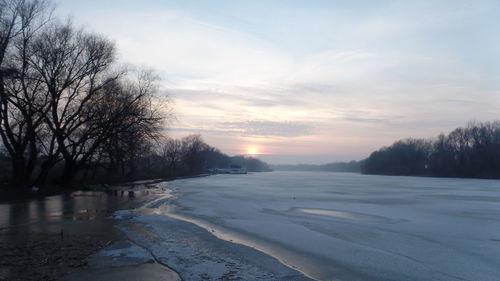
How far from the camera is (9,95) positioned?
2342 cm

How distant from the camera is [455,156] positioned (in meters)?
97.4

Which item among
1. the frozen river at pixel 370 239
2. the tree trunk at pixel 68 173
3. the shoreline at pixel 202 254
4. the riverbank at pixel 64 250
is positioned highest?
the tree trunk at pixel 68 173

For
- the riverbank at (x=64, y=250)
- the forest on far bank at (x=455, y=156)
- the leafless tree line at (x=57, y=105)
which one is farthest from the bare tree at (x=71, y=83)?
the forest on far bank at (x=455, y=156)

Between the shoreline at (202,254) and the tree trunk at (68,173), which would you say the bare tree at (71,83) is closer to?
the tree trunk at (68,173)

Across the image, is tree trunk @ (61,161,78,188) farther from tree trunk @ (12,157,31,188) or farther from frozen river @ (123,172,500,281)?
frozen river @ (123,172,500,281)

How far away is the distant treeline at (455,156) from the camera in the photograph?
3356 inches

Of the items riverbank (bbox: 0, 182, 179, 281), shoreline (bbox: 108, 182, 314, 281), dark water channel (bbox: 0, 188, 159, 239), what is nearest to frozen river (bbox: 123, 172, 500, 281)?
shoreline (bbox: 108, 182, 314, 281)

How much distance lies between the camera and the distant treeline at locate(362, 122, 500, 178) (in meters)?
85.2

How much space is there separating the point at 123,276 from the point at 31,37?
2289cm

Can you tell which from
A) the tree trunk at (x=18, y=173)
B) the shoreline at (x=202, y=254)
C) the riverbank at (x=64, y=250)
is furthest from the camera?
the tree trunk at (x=18, y=173)

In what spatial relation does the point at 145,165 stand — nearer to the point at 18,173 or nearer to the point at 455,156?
the point at 18,173

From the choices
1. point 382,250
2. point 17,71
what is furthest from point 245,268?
point 17,71

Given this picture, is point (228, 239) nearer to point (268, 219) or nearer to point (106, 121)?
point (268, 219)

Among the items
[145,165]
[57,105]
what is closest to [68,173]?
[57,105]
